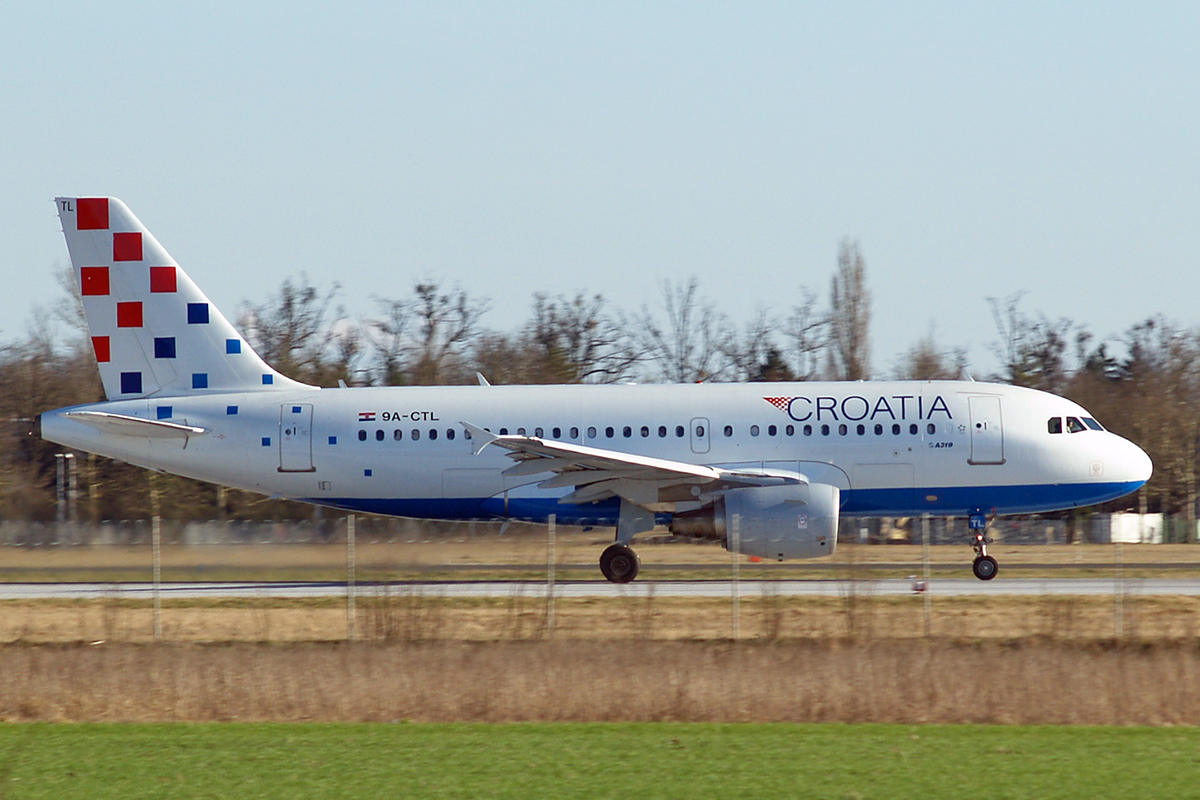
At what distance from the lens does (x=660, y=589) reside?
2406cm

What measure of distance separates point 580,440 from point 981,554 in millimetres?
7803

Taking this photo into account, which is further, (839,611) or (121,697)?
(839,611)

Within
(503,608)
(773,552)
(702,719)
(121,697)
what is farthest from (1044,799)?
(773,552)

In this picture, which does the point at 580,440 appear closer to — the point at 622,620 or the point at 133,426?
the point at 622,620

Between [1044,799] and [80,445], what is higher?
[80,445]

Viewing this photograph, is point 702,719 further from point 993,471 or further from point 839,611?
point 993,471

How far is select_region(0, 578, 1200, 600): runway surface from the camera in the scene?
22125 millimetres

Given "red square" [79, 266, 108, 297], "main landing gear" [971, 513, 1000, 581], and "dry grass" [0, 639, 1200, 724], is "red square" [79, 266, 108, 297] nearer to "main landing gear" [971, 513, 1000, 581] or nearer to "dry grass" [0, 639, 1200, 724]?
"dry grass" [0, 639, 1200, 724]

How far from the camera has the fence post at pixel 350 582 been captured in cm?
1858

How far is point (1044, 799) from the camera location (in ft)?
29.8

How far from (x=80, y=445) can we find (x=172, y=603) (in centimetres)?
525

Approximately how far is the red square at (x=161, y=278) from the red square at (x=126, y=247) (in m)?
0.41

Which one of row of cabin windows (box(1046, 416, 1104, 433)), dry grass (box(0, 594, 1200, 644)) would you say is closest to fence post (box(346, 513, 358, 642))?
dry grass (box(0, 594, 1200, 644))

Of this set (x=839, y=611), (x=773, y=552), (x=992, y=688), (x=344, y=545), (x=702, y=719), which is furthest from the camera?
(x=773, y=552)
